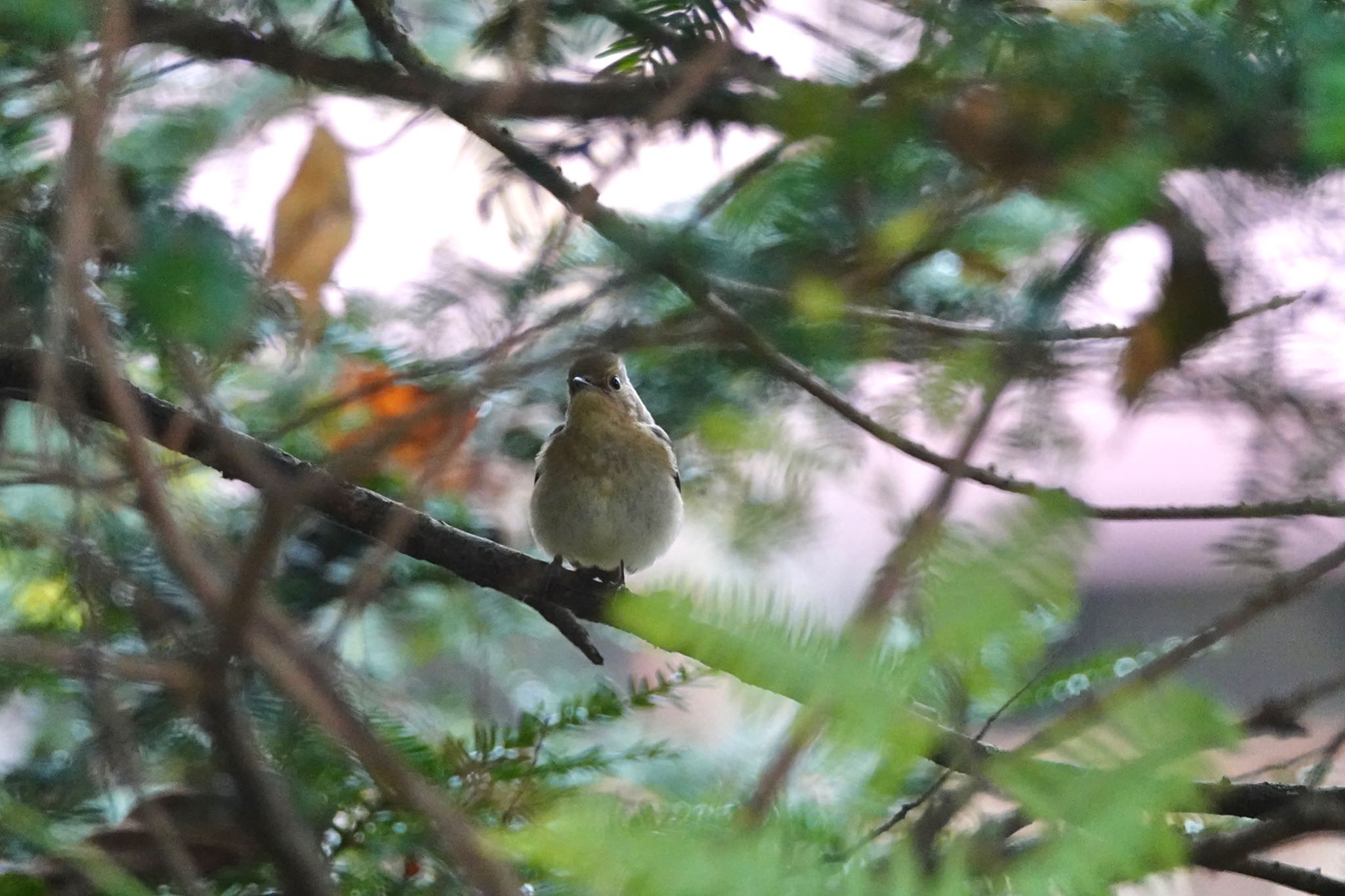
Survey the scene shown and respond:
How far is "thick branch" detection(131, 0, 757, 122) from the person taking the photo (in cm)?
83

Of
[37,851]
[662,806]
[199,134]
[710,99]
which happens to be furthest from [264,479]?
[199,134]

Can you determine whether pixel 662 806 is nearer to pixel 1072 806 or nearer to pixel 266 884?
pixel 1072 806

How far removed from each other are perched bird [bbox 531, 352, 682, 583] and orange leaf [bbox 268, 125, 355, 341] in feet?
3.51

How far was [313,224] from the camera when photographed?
115cm

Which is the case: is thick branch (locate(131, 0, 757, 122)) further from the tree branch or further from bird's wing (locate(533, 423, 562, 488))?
bird's wing (locate(533, 423, 562, 488))

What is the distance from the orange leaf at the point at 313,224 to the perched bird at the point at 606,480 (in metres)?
1.07

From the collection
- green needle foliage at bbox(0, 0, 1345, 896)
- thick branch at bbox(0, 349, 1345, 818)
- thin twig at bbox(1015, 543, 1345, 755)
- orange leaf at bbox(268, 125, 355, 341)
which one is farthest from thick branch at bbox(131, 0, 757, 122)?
thin twig at bbox(1015, 543, 1345, 755)

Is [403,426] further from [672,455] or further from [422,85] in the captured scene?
[672,455]

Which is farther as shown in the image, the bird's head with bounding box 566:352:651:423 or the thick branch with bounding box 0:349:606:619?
the bird's head with bounding box 566:352:651:423

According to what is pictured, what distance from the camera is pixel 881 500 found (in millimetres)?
1072

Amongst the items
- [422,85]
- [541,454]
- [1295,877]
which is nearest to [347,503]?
[422,85]

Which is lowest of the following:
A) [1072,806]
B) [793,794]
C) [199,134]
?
[1072,806]

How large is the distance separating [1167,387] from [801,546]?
0.82m

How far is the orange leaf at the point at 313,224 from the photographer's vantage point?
1.13m
